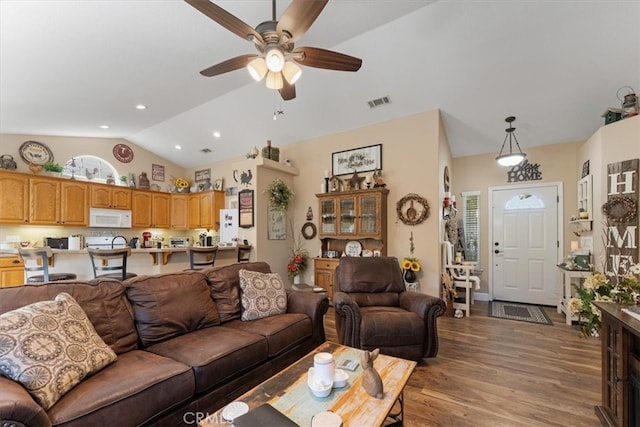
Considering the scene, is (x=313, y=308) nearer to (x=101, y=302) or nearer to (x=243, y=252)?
(x=101, y=302)

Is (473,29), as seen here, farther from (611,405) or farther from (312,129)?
(611,405)

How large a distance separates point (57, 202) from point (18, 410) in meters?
5.74

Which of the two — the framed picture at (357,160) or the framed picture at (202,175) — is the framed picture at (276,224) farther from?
the framed picture at (202,175)

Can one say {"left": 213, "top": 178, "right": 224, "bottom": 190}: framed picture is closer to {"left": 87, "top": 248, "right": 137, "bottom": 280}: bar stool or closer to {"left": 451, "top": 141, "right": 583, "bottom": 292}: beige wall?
{"left": 87, "top": 248, "right": 137, "bottom": 280}: bar stool

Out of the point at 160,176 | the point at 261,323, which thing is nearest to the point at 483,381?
the point at 261,323

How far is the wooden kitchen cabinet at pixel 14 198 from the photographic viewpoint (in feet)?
15.3

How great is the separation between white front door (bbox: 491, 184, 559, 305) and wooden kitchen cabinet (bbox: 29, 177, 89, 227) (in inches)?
311

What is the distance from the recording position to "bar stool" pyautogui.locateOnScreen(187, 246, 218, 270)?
391 centimetres

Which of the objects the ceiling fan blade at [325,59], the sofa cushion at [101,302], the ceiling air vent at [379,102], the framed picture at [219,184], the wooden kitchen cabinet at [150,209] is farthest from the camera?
the framed picture at [219,184]

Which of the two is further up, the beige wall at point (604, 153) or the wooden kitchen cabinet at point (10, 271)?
the beige wall at point (604, 153)

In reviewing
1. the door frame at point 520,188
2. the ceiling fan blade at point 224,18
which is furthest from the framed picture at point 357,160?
the ceiling fan blade at point 224,18

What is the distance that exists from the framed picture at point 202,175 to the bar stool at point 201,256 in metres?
3.63

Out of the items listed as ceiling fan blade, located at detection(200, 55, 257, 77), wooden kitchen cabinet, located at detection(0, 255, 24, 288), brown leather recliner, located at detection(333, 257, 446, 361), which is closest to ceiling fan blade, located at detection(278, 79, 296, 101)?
ceiling fan blade, located at detection(200, 55, 257, 77)

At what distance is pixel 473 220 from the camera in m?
5.44
